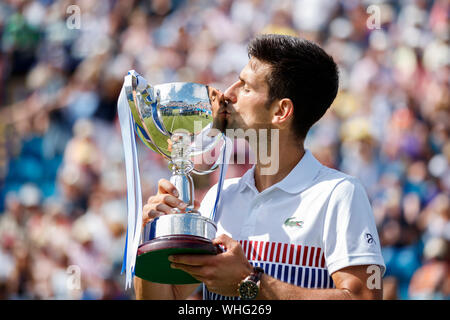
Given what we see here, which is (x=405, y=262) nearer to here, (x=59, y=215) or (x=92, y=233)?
(x=92, y=233)

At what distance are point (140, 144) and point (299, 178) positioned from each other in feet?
10.6

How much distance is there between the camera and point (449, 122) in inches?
187

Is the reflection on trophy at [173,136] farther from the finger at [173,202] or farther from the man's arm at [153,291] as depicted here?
the man's arm at [153,291]

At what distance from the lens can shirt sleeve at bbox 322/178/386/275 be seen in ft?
5.85

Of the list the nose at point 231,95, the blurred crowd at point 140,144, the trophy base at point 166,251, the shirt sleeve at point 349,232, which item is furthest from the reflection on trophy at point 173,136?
the blurred crowd at point 140,144

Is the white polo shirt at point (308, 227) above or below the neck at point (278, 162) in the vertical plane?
below

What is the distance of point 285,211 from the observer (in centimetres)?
199

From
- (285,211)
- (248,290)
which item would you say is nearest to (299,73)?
(285,211)

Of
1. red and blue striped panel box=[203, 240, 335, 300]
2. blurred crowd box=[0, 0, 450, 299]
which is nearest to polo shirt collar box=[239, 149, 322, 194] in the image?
red and blue striped panel box=[203, 240, 335, 300]

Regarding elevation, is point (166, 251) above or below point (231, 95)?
below

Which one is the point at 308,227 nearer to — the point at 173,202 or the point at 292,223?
the point at 292,223

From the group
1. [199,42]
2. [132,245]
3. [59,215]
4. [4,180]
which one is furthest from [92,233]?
[132,245]

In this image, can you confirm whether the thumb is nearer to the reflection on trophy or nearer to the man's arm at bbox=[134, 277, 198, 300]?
the reflection on trophy

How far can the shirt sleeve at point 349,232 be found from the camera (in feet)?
5.85
